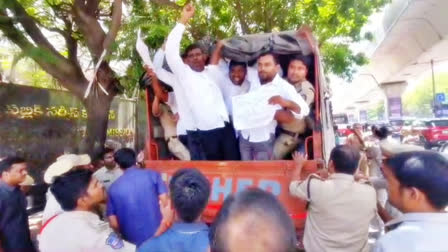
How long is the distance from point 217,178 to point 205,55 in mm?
1237

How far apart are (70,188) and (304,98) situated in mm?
2192

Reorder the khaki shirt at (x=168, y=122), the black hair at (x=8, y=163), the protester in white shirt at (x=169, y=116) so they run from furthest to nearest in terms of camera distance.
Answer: the khaki shirt at (x=168, y=122)
the protester in white shirt at (x=169, y=116)
the black hair at (x=8, y=163)

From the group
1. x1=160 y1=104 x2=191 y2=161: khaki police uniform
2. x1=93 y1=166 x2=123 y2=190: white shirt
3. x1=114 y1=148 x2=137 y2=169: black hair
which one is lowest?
x1=93 y1=166 x2=123 y2=190: white shirt

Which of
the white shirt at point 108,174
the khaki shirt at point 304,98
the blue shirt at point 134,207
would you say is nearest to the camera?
the blue shirt at point 134,207

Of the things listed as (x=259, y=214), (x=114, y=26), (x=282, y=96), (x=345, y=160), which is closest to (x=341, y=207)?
(x=345, y=160)

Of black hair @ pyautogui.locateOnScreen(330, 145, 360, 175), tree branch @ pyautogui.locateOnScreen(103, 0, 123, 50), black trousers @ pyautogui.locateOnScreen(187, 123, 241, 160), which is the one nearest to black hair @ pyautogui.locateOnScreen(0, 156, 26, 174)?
black trousers @ pyautogui.locateOnScreen(187, 123, 241, 160)

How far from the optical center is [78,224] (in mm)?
2297

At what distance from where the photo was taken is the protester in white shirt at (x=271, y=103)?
11.7 feet

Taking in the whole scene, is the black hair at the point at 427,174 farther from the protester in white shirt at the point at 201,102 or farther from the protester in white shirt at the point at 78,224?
the protester in white shirt at the point at 201,102

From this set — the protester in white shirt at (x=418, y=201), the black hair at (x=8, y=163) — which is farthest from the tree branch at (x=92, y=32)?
the protester in white shirt at (x=418, y=201)

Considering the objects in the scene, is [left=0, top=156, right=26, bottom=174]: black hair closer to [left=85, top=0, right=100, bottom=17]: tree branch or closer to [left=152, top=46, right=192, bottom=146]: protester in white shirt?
[left=152, top=46, right=192, bottom=146]: protester in white shirt

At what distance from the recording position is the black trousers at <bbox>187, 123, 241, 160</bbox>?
4094 millimetres

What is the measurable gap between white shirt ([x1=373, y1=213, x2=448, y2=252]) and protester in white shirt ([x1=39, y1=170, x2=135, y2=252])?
1352 mm

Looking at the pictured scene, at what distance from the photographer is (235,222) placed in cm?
117
